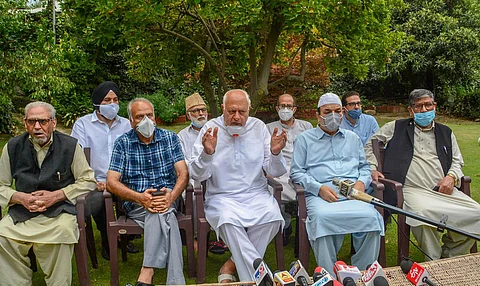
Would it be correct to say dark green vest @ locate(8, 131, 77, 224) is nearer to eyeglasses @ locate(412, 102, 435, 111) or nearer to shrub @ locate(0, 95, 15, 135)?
eyeglasses @ locate(412, 102, 435, 111)

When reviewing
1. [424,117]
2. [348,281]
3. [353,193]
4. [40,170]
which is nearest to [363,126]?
[424,117]

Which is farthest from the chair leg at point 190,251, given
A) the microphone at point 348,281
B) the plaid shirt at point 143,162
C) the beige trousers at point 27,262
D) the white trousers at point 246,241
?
the microphone at point 348,281

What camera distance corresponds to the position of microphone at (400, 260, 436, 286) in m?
2.74

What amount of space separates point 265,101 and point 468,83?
7.94 meters

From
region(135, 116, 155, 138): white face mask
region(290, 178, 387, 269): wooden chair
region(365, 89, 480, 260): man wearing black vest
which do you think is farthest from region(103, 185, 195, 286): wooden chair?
region(365, 89, 480, 260): man wearing black vest

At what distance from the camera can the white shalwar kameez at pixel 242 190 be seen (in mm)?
3658

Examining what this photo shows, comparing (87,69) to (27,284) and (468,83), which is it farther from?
(468,83)

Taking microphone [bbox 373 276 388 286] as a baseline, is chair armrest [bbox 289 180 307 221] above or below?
above

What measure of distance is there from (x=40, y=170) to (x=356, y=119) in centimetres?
327

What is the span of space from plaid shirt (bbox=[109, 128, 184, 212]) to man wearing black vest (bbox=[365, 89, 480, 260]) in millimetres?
1845

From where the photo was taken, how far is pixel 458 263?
3.04 metres

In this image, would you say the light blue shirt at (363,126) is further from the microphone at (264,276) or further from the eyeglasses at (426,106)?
the microphone at (264,276)

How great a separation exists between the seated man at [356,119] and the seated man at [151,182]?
2052mm

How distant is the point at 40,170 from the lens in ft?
12.0
